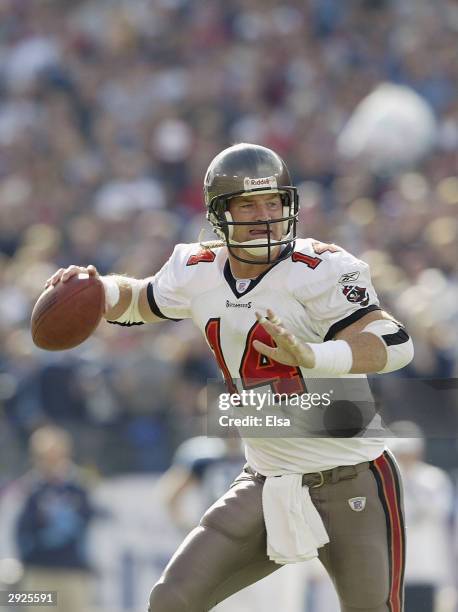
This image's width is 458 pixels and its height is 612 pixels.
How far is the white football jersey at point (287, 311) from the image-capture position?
4340 millimetres

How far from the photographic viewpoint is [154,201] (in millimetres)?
10227

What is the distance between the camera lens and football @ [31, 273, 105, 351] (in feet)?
14.7

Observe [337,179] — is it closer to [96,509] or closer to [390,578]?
[96,509]

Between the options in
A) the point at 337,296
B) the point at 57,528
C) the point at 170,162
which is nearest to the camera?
the point at 337,296

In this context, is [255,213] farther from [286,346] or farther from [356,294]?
[286,346]

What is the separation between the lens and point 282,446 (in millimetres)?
4469

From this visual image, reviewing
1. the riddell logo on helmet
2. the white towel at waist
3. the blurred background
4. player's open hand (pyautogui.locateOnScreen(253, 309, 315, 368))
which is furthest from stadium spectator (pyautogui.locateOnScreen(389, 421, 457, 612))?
player's open hand (pyautogui.locateOnScreen(253, 309, 315, 368))

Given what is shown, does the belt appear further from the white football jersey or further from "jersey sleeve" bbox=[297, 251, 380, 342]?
"jersey sleeve" bbox=[297, 251, 380, 342]

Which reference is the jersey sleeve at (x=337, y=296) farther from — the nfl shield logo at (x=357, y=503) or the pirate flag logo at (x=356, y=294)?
the nfl shield logo at (x=357, y=503)

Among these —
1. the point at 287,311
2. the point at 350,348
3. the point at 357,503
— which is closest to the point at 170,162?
the point at 287,311

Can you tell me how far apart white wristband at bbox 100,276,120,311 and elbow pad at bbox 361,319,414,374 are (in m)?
0.95

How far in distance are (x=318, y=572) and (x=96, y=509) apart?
1.30m

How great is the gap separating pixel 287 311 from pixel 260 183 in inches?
17.6

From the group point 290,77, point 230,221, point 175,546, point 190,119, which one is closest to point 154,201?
point 190,119
